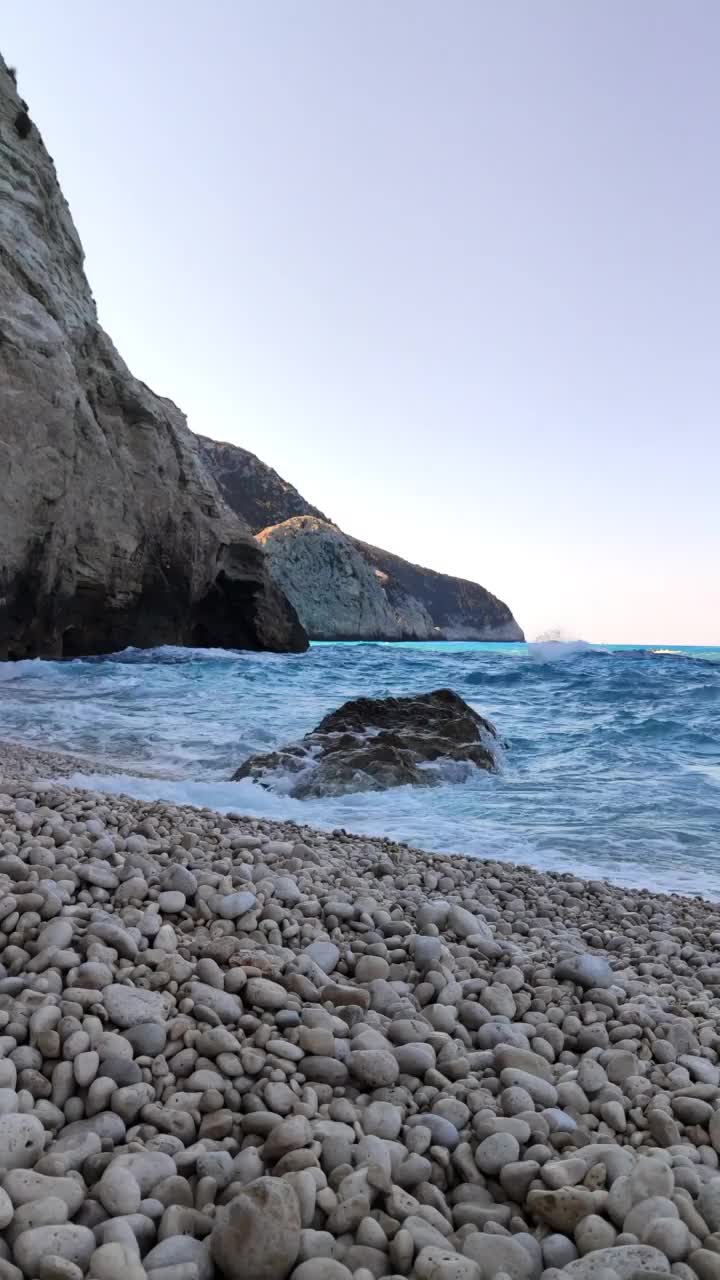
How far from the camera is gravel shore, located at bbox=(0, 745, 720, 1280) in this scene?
1.31 meters

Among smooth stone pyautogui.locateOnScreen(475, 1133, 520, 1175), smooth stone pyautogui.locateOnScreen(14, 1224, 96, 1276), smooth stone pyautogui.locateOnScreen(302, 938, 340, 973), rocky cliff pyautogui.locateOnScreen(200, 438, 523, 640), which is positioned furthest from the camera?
rocky cliff pyautogui.locateOnScreen(200, 438, 523, 640)

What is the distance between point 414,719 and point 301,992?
6991mm

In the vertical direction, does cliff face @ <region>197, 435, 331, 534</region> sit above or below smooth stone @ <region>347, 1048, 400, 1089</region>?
above

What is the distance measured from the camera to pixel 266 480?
76.9 m

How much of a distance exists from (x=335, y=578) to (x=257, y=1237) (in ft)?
196

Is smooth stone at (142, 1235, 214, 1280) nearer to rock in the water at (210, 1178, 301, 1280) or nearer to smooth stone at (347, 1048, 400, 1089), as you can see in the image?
rock in the water at (210, 1178, 301, 1280)

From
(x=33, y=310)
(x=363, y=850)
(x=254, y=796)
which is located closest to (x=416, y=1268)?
(x=363, y=850)

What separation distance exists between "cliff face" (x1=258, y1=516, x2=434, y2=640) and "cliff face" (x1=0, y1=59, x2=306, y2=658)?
92.4 feet

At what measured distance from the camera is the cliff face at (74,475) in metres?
17.2

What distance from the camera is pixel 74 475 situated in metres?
20.5

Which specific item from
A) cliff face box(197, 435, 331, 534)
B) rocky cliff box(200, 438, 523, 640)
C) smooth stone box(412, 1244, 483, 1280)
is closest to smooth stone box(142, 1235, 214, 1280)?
smooth stone box(412, 1244, 483, 1280)

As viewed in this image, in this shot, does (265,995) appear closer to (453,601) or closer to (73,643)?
(73,643)

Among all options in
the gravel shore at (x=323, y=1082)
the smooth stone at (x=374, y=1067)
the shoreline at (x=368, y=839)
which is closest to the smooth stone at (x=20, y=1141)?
the gravel shore at (x=323, y=1082)

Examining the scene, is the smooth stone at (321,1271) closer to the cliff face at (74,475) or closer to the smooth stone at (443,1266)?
the smooth stone at (443,1266)
